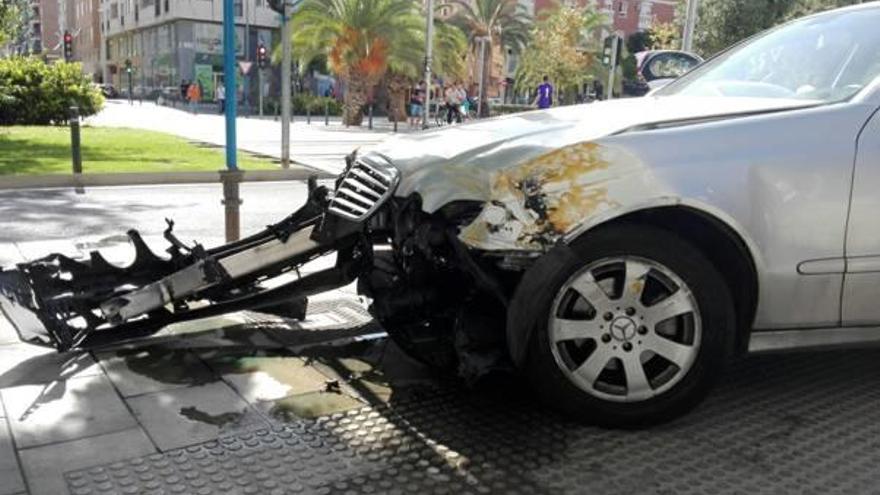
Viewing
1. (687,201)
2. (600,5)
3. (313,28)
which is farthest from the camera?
(600,5)

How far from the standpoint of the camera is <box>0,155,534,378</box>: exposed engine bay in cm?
341

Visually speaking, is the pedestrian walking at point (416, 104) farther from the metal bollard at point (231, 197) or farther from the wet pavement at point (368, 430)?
the wet pavement at point (368, 430)

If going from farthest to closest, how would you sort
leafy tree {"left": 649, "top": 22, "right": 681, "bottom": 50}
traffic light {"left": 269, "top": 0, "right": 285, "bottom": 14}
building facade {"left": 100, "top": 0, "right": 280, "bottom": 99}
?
building facade {"left": 100, "top": 0, "right": 280, "bottom": 99}, leafy tree {"left": 649, "top": 22, "right": 681, "bottom": 50}, traffic light {"left": 269, "top": 0, "right": 285, "bottom": 14}

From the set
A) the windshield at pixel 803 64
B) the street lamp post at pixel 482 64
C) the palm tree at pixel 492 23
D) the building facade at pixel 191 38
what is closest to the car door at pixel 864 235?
the windshield at pixel 803 64

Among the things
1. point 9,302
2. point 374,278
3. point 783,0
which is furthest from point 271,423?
point 783,0

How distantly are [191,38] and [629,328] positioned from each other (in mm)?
61252

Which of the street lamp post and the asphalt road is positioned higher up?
the street lamp post

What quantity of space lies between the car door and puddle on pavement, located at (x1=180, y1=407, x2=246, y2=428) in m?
2.66

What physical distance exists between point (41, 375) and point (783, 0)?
3177cm

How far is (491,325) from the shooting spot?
345 cm

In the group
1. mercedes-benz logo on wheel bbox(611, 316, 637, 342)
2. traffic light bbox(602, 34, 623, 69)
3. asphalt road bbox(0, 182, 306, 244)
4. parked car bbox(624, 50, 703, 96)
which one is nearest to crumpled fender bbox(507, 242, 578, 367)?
mercedes-benz logo on wheel bbox(611, 316, 637, 342)

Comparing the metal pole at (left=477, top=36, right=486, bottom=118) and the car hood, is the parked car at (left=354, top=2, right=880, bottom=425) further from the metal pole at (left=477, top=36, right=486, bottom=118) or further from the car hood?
the metal pole at (left=477, top=36, right=486, bottom=118)

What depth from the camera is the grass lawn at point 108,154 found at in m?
12.8

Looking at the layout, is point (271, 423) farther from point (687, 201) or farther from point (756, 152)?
point (756, 152)
